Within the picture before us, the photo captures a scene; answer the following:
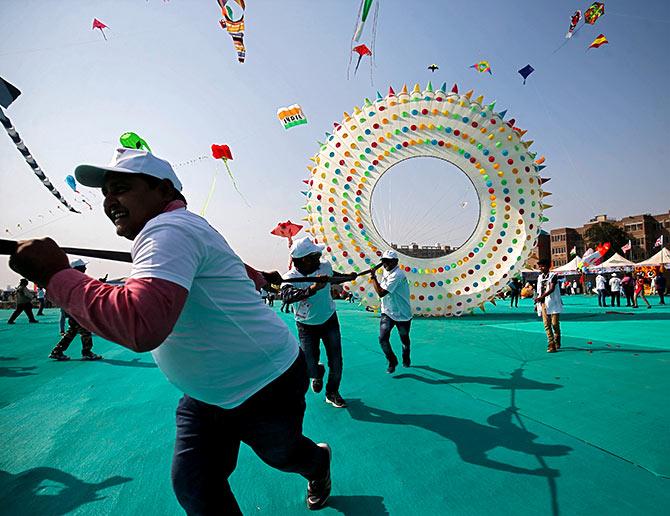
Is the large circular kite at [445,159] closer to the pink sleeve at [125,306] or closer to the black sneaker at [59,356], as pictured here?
the black sneaker at [59,356]

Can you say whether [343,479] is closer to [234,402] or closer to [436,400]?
[234,402]

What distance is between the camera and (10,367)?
5.80 m

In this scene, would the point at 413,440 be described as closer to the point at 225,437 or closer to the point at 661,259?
the point at 225,437

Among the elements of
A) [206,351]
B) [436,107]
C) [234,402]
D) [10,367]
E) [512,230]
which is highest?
→ [436,107]

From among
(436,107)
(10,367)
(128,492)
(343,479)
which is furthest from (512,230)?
(10,367)

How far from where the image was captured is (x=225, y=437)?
5.07 feet

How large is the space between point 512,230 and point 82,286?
10.1 meters

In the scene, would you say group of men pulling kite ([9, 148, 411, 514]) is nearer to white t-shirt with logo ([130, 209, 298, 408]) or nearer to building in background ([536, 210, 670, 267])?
white t-shirt with logo ([130, 209, 298, 408])

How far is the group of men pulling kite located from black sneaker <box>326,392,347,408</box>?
1.90 m

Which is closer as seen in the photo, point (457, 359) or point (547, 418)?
point (547, 418)

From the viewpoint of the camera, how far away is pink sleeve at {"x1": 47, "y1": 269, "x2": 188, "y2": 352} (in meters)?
0.96

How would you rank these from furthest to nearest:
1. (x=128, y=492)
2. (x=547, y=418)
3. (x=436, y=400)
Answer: (x=436, y=400) → (x=547, y=418) → (x=128, y=492)

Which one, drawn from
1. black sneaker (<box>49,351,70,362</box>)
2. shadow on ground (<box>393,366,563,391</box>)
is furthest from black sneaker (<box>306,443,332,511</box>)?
black sneaker (<box>49,351,70,362</box>)

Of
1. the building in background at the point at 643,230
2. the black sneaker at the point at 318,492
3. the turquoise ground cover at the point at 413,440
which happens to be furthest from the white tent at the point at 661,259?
the building in background at the point at 643,230
